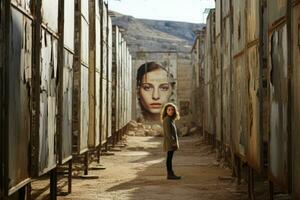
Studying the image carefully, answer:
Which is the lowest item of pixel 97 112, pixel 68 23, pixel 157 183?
pixel 157 183

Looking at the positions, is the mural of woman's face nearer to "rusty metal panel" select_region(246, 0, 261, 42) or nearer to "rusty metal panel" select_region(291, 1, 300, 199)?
"rusty metal panel" select_region(246, 0, 261, 42)

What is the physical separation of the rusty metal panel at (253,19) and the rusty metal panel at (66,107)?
2853mm

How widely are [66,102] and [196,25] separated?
71.2m

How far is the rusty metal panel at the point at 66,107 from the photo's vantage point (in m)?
8.45

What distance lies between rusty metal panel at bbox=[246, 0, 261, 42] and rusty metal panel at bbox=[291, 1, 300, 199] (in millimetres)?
2534

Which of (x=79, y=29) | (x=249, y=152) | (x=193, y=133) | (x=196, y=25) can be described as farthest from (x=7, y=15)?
(x=196, y=25)

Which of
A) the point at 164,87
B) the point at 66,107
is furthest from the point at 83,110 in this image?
the point at 164,87

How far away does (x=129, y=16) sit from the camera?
74188mm

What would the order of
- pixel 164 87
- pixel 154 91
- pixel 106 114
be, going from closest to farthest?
pixel 106 114 < pixel 164 87 < pixel 154 91

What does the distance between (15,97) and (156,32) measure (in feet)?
227

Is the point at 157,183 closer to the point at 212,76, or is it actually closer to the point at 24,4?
the point at 24,4

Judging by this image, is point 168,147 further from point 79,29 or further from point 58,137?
point 58,137

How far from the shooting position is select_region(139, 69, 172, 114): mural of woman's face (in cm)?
4347

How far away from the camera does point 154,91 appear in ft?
145
